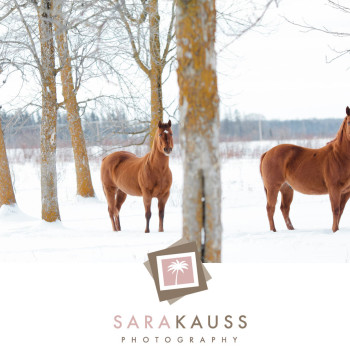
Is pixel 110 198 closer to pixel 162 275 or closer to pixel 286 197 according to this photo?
pixel 286 197

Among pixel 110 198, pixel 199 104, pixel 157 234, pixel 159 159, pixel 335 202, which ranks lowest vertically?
pixel 157 234

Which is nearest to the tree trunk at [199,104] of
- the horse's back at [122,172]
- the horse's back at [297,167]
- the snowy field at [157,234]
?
the snowy field at [157,234]

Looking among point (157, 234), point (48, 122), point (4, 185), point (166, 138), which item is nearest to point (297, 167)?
point (166, 138)

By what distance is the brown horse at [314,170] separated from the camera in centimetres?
575

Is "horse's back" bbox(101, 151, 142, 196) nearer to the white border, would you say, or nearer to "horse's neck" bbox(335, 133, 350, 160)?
"horse's neck" bbox(335, 133, 350, 160)

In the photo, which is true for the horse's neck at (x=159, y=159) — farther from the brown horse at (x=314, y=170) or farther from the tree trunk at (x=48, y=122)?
the tree trunk at (x=48, y=122)

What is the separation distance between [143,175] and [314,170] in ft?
7.94

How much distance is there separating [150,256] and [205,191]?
52cm

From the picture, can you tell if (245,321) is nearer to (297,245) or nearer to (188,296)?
(188,296)

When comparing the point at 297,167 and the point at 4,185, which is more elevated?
the point at 297,167

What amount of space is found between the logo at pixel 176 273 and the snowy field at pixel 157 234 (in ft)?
5.33

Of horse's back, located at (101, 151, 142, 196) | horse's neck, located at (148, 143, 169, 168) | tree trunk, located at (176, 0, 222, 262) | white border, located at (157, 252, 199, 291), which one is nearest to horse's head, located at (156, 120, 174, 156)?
horse's neck, located at (148, 143, 169, 168)

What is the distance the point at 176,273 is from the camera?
271 centimetres

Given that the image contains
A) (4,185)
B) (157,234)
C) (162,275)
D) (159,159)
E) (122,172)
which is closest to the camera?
(162,275)
